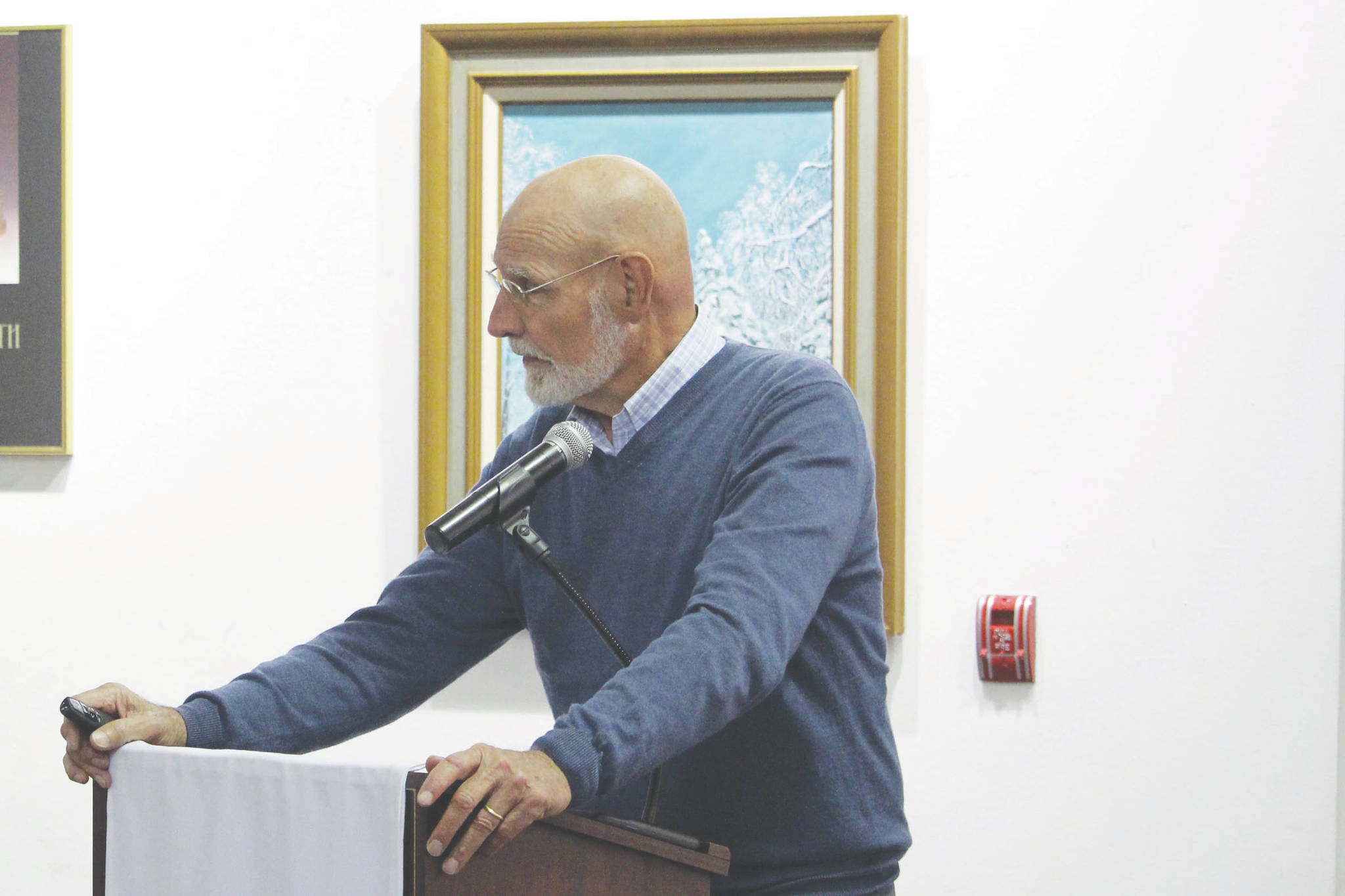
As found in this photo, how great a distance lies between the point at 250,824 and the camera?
1104 mm

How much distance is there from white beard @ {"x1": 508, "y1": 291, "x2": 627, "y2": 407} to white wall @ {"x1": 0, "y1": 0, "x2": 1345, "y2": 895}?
2.22 feet

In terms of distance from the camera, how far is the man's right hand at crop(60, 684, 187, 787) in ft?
3.97

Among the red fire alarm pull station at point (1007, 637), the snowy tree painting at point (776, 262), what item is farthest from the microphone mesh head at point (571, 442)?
the red fire alarm pull station at point (1007, 637)

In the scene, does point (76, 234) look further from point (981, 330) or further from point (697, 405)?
point (981, 330)

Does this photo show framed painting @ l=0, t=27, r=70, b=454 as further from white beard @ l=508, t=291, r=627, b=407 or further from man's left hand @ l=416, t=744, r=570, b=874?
man's left hand @ l=416, t=744, r=570, b=874

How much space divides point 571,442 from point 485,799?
45 cm

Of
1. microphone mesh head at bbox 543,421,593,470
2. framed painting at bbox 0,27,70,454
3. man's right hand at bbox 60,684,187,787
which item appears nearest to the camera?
man's right hand at bbox 60,684,187,787

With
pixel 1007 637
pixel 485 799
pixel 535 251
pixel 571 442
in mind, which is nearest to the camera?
pixel 485 799

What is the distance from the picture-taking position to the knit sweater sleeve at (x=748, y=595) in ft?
3.59

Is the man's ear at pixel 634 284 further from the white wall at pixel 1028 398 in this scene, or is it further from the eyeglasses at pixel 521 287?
the white wall at pixel 1028 398

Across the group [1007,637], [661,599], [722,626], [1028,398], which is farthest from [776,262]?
[722,626]

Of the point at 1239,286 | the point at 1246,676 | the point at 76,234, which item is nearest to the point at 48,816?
the point at 76,234

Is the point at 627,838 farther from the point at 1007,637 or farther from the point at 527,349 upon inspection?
the point at 1007,637

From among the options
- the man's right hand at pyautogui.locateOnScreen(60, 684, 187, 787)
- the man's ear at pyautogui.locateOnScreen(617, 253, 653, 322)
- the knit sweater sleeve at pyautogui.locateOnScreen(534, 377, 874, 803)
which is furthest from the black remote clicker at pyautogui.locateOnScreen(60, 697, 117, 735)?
the man's ear at pyautogui.locateOnScreen(617, 253, 653, 322)
